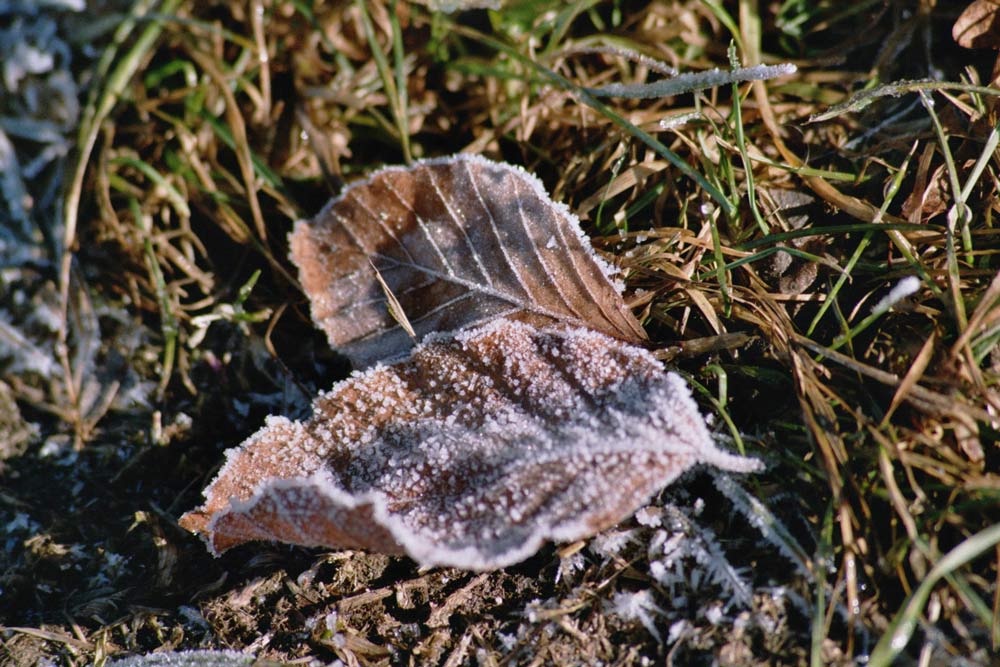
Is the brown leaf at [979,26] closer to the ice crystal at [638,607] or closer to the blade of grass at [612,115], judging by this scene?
the blade of grass at [612,115]

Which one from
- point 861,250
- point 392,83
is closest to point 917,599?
point 861,250

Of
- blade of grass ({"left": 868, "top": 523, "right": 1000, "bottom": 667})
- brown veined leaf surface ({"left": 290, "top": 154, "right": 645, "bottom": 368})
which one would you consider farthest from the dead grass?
brown veined leaf surface ({"left": 290, "top": 154, "right": 645, "bottom": 368})

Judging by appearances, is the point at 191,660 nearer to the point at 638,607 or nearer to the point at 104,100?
the point at 638,607

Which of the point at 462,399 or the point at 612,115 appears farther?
the point at 612,115

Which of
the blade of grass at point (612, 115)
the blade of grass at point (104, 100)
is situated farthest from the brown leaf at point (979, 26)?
the blade of grass at point (104, 100)

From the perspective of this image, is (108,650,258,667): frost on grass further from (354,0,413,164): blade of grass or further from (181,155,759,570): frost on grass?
(354,0,413,164): blade of grass

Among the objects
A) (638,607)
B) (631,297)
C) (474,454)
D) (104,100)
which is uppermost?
(104,100)
